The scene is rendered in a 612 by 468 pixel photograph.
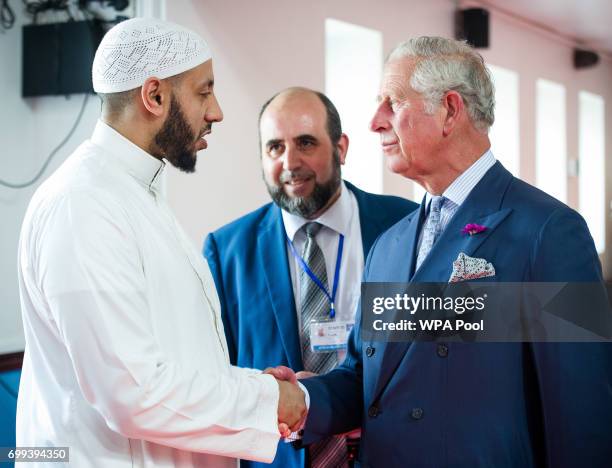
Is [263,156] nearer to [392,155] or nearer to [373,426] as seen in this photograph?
[392,155]

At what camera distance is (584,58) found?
10.1 m

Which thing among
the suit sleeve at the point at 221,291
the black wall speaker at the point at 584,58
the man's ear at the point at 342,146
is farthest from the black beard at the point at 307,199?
the black wall speaker at the point at 584,58

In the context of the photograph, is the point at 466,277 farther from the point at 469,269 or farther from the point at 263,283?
the point at 263,283

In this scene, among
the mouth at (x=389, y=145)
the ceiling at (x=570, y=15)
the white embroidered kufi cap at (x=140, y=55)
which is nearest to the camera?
the white embroidered kufi cap at (x=140, y=55)

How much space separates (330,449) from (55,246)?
120 centimetres

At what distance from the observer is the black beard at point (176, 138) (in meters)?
1.75

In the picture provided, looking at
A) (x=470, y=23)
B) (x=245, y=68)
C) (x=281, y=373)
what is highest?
(x=470, y=23)

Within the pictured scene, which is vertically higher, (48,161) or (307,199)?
(48,161)

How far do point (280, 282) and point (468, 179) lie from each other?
0.83 meters

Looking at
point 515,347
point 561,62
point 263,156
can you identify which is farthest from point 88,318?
point 561,62

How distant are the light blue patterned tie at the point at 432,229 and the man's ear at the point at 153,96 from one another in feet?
2.37

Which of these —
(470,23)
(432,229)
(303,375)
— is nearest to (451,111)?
(432,229)

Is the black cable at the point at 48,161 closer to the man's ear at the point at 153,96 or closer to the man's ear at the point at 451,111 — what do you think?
the man's ear at the point at 153,96

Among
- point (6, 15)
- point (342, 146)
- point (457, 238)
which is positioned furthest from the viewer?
point (6, 15)
